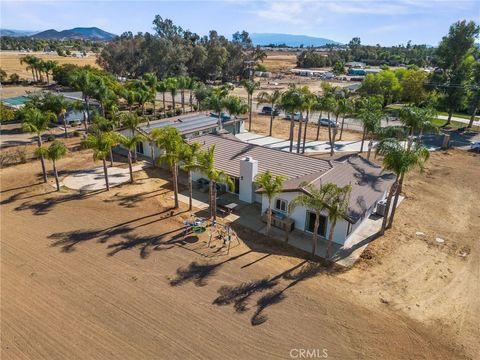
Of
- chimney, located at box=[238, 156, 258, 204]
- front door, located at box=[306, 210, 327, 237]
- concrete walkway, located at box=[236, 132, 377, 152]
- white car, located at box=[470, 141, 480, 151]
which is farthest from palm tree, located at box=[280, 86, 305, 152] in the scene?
white car, located at box=[470, 141, 480, 151]

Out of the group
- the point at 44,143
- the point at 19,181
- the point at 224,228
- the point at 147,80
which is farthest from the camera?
the point at 147,80

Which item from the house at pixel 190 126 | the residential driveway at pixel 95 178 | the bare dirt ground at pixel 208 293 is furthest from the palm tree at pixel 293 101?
the residential driveway at pixel 95 178

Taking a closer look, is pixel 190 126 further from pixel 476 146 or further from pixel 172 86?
pixel 476 146

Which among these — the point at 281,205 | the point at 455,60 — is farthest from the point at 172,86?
the point at 455,60

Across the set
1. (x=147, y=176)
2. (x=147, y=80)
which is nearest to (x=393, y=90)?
(x=147, y=80)

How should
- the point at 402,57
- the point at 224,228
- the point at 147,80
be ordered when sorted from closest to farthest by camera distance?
the point at 224,228, the point at 147,80, the point at 402,57

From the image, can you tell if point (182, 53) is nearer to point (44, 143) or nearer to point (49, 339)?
point (44, 143)

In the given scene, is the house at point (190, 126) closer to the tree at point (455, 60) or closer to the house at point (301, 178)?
the house at point (301, 178)
